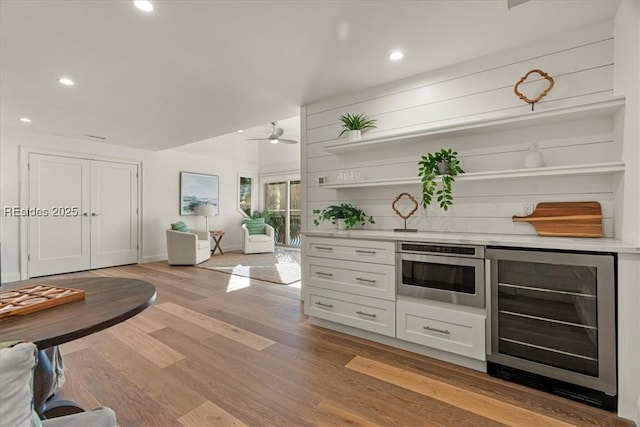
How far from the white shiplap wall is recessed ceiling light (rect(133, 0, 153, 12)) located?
1.91 meters

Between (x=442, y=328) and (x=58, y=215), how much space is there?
604 centimetres

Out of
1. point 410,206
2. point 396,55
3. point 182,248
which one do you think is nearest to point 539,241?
point 410,206

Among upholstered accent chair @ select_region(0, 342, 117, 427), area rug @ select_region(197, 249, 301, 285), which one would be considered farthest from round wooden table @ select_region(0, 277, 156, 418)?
area rug @ select_region(197, 249, 301, 285)

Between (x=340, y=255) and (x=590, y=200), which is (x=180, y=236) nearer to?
(x=340, y=255)

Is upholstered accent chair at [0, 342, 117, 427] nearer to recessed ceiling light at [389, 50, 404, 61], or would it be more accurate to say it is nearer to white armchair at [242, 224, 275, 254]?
recessed ceiling light at [389, 50, 404, 61]

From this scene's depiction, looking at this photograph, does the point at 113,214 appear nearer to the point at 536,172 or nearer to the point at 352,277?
the point at 352,277

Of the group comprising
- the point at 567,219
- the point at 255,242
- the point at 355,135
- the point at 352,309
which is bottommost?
the point at 352,309

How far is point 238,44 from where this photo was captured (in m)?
2.34

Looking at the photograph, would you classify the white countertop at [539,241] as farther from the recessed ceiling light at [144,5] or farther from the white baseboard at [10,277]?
the white baseboard at [10,277]

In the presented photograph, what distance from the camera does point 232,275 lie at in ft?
16.5

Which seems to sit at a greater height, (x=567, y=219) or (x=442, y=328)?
(x=567, y=219)

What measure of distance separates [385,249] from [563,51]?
198 centimetres

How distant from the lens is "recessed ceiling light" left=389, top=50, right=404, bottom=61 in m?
2.45

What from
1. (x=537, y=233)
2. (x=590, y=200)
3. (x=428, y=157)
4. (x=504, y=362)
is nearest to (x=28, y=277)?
(x=428, y=157)
